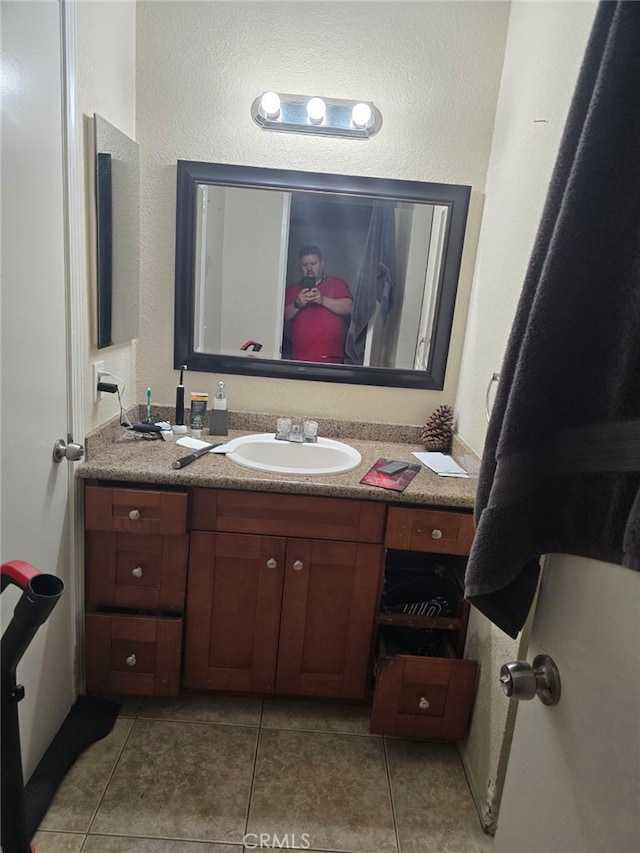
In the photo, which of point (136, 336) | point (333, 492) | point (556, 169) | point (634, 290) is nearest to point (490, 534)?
point (634, 290)

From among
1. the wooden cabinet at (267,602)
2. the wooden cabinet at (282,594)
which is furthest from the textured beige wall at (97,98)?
the wooden cabinet at (282,594)

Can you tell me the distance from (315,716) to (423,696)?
0.38 metres

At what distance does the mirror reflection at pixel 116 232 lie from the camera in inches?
61.6

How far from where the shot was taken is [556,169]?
0.59 meters

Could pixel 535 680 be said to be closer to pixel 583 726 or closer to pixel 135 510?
Result: pixel 583 726

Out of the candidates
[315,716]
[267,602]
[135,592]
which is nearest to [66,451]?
[135,592]

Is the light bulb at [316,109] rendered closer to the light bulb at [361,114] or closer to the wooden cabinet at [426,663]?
the light bulb at [361,114]

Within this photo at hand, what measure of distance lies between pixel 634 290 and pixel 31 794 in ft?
5.60

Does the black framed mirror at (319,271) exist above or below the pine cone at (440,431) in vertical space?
above

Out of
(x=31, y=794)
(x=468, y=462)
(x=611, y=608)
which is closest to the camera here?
(x=611, y=608)

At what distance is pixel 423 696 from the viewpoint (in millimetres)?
1614

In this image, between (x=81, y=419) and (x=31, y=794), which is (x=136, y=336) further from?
(x=31, y=794)

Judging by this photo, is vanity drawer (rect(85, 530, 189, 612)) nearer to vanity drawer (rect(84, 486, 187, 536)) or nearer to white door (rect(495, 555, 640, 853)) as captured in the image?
vanity drawer (rect(84, 486, 187, 536))

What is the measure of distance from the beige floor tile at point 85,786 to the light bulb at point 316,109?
6.62 ft
